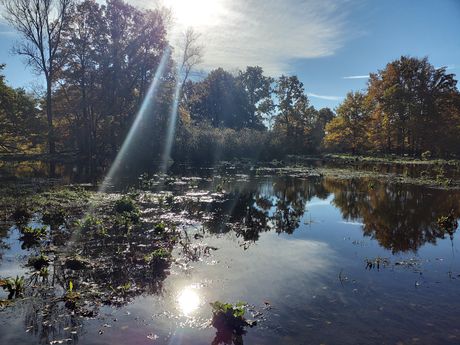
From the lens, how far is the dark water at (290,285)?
19.5 ft

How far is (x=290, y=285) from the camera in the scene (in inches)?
316

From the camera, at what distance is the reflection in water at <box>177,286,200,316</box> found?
Result: 680 cm

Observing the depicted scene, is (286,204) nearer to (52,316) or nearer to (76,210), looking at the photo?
(76,210)

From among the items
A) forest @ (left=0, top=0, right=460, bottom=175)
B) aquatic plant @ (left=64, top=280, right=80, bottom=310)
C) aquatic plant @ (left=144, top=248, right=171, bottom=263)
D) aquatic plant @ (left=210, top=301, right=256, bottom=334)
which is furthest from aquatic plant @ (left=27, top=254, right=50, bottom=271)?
forest @ (left=0, top=0, right=460, bottom=175)

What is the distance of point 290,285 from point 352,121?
62.8 metres

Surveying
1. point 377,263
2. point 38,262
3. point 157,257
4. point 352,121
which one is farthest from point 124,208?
point 352,121

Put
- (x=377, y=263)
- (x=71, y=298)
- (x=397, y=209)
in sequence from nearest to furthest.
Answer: (x=71, y=298) < (x=377, y=263) < (x=397, y=209)

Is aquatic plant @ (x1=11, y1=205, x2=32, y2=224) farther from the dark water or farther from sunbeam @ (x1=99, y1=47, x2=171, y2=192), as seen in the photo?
sunbeam @ (x1=99, y1=47, x2=171, y2=192)

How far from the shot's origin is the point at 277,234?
500 inches

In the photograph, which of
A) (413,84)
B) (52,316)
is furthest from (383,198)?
(413,84)

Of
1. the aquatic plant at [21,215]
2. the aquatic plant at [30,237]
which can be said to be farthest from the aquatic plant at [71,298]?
the aquatic plant at [21,215]

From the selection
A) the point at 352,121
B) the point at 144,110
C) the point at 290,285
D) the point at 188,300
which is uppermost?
the point at 352,121

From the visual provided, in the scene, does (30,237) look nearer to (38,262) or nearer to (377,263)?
(38,262)

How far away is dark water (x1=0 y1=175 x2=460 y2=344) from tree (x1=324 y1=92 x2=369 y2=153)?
5229 cm
